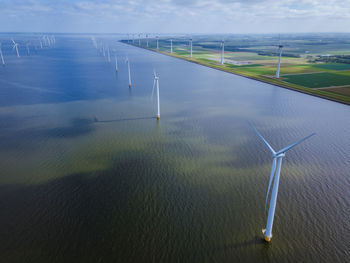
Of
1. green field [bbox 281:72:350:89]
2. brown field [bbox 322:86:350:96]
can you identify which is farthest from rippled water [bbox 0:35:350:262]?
green field [bbox 281:72:350:89]

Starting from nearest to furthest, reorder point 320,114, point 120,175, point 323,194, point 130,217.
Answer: point 130,217, point 323,194, point 120,175, point 320,114

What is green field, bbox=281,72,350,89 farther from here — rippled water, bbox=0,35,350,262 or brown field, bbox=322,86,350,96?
rippled water, bbox=0,35,350,262

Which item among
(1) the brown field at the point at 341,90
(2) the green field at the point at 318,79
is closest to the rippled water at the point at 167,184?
(1) the brown field at the point at 341,90

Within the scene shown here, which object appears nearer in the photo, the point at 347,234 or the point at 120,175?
the point at 347,234

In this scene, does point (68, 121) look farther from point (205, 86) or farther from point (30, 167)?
point (205, 86)

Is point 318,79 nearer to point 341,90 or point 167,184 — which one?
point 341,90

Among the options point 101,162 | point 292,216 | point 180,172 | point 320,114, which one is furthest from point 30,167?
point 320,114
